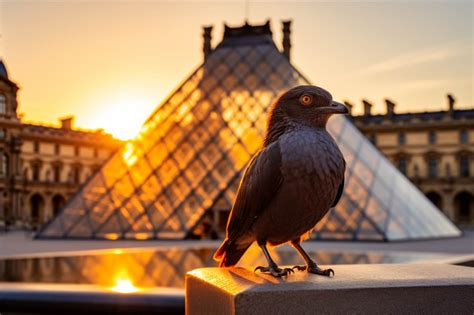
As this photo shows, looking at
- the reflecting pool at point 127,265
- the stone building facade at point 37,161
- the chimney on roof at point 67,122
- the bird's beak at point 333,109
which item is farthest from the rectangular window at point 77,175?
the bird's beak at point 333,109

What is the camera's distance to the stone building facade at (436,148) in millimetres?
52844

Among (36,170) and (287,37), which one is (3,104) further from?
(287,37)

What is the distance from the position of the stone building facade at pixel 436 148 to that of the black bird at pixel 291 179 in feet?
169

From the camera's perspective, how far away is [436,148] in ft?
179

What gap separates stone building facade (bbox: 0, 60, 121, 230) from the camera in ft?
160

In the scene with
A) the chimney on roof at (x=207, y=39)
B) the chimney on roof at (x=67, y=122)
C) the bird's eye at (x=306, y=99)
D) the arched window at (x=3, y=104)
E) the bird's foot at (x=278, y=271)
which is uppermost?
the chimney on roof at (x=207, y=39)

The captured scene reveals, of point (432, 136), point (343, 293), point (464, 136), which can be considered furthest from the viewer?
point (432, 136)

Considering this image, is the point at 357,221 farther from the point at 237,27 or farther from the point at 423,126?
the point at 423,126

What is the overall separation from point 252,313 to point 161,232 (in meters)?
15.4

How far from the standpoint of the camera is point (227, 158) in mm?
19062

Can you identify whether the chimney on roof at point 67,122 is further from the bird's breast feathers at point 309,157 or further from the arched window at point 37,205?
the bird's breast feathers at point 309,157

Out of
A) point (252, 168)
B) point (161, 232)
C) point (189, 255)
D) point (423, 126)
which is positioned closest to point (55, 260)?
point (189, 255)

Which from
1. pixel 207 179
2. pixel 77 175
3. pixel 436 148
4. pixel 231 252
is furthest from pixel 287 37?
pixel 77 175

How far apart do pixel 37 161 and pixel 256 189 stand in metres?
57.5
